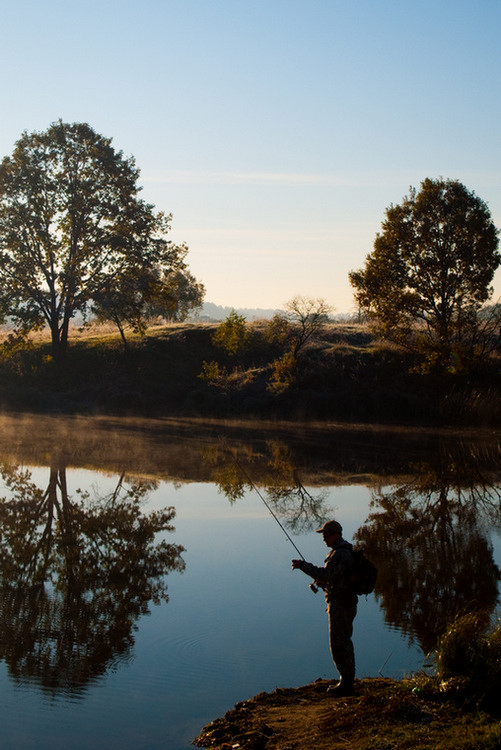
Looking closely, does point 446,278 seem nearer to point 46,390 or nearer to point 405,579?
point 46,390

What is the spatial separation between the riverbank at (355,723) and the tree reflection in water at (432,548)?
80.0 inches

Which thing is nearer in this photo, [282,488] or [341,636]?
[341,636]

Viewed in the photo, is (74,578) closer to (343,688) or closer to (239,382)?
(343,688)

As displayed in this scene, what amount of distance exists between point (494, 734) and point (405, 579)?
6.07 m

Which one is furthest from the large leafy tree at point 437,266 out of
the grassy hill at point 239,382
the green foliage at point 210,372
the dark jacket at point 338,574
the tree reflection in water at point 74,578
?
the dark jacket at point 338,574

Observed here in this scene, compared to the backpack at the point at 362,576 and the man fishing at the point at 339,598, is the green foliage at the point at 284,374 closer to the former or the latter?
the man fishing at the point at 339,598

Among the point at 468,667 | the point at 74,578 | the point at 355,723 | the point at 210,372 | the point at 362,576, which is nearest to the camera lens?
the point at 355,723

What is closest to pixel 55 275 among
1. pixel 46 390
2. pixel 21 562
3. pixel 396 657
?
pixel 46 390

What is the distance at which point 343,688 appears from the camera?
735 centimetres

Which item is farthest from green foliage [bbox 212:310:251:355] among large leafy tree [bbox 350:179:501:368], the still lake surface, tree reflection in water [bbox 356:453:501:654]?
tree reflection in water [bbox 356:453:501:654]

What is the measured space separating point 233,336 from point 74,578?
1376 inches

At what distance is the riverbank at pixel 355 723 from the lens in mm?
5844

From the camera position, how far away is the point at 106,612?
9.95m

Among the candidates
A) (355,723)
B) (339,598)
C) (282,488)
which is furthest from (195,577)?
(282,488)
